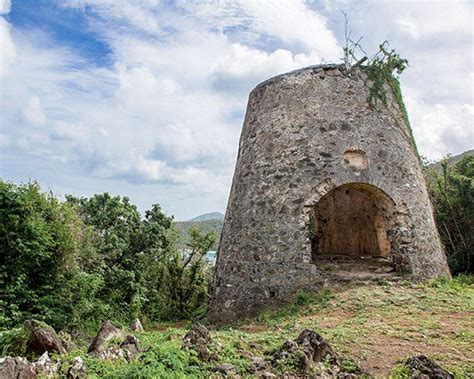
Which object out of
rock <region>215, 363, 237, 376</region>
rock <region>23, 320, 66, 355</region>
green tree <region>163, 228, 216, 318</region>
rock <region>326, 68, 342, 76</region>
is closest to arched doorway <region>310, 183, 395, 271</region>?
green tree <region>163, 228, 216, 318</region>

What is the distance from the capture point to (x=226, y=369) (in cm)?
398

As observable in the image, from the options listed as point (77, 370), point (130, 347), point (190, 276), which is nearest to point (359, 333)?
point (130, 347)

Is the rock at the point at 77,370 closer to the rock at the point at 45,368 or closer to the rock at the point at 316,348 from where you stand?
the rock at the point at 45,368

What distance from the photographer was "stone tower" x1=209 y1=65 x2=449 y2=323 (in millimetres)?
8672

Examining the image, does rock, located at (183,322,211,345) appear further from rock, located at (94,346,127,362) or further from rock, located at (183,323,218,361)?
rock, located at (94,346,127,362)

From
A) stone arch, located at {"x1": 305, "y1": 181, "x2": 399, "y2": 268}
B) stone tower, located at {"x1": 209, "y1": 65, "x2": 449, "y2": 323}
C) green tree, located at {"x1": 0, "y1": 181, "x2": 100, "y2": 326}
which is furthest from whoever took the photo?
stone arch, located at {"x1": 305, "y1": 181, "x2": 399, "y2": 268}

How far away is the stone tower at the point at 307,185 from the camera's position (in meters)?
8.67

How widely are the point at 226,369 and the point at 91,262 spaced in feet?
21.8

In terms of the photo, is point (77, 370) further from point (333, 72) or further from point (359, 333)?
point (333, 72)

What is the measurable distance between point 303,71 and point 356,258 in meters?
5.15

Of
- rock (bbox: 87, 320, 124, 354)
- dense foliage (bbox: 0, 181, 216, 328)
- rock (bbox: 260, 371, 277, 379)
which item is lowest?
rock (bbox: 260, 371, 277, 379)

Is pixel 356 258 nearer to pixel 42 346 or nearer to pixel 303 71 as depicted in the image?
pixel 303 71

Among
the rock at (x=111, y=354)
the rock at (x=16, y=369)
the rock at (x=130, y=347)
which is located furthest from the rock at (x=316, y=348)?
the rock at (x=16, y=369)

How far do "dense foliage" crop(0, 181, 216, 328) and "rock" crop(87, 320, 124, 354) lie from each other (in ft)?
9.05
